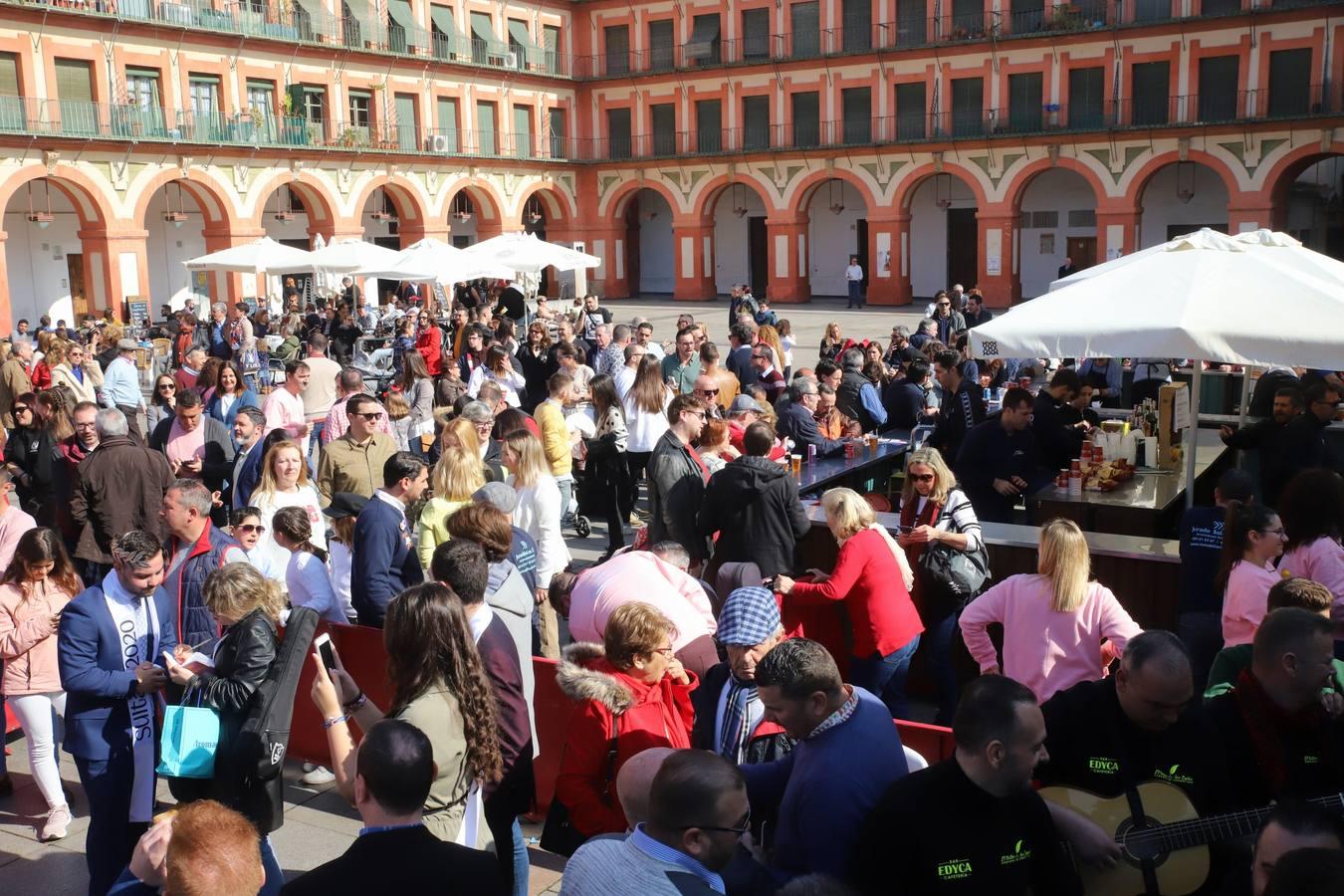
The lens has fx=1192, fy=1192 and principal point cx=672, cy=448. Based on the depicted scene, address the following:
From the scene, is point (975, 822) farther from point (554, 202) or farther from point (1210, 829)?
point (554, 202)

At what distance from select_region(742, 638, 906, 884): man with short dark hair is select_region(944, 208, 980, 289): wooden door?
3589cm

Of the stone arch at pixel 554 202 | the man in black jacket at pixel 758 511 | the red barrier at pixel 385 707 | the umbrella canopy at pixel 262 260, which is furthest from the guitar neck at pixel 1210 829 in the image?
the stone arch at pixel 554 202

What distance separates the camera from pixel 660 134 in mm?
39219

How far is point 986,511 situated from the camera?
789 cm

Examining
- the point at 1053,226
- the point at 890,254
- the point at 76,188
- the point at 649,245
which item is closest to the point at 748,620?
the point at 76,188

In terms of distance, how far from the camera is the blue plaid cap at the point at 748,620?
3881 mm

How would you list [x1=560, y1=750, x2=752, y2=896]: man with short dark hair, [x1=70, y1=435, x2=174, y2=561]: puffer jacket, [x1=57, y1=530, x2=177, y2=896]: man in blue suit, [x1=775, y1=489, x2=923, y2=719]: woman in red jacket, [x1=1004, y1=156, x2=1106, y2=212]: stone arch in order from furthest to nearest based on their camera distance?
[x1=1004, y1=156, x2=1106, y2=212]: stone arch
[x1=70, y1=435, x2=174, y2=561]: puffer jacket
[x1=775, y1=489, x2=923, y2=719]: woman in red jacket
[x1=57, y1=530, x2=177, y2=896]: man in blue suit
[x1=560, y1=750, x2=752, y2=896]: man with short dark hair

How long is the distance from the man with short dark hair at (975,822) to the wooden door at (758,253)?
128 feet

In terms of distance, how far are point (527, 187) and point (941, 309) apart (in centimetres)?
2396

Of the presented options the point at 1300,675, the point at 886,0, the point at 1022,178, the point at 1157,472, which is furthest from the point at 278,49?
the point at 1300,675

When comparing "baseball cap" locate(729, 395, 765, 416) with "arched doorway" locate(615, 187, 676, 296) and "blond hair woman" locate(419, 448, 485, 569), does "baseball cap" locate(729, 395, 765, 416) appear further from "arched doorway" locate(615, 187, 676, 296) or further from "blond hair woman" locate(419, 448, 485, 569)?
"arched doorway" locate(615, 187, 676, 296)

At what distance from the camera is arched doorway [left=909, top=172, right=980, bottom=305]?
37.8 m

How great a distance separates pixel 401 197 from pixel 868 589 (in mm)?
32431

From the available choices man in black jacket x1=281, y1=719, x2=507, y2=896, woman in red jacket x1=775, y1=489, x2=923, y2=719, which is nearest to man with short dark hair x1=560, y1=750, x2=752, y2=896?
man in black jacket x1=281, y1=719, x2=507, y2=896
